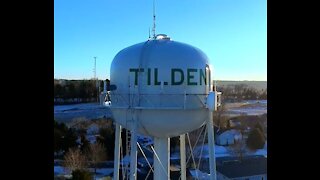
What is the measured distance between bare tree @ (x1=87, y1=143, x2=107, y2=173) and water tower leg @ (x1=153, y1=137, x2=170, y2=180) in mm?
12537

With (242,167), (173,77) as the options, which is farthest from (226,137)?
(173,77)

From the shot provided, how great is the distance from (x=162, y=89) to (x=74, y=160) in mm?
12898

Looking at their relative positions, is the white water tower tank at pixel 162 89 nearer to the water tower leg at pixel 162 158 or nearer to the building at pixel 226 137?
the water tower leg at pixel 162 158

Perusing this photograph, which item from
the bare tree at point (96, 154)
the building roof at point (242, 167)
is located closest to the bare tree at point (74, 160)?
the bare tree at point (96, 154)

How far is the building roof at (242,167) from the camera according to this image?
17.8 m

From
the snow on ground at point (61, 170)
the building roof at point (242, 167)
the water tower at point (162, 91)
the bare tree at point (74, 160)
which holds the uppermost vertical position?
the water tower at point (162, 91)

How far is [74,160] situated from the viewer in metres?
17.7

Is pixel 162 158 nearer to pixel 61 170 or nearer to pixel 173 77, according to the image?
pixel 173 77

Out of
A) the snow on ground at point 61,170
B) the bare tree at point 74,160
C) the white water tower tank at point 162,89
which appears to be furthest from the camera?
the bare tree at point 74,160

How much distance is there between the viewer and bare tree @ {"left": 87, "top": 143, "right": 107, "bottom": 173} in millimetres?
19391
